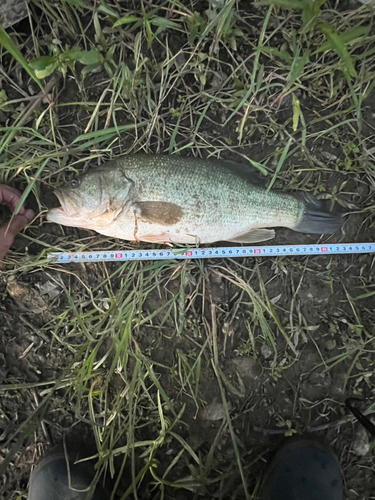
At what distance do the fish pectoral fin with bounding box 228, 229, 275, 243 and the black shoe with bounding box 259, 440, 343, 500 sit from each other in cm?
170

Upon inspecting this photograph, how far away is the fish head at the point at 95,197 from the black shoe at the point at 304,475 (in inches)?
94.7

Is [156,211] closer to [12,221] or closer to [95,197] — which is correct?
[95,197]

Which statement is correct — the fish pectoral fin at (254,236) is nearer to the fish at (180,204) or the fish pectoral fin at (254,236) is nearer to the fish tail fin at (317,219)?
the fish at (180,204)

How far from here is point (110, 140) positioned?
2910mm

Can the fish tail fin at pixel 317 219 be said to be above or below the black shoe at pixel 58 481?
above

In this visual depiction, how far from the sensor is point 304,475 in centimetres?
280

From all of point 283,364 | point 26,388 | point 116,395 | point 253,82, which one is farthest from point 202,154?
point 26,388

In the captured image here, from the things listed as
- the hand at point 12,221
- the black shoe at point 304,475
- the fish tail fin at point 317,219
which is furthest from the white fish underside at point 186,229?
the black shoe at point 304,475

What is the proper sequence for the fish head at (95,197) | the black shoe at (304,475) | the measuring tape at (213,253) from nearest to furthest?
the fish head at (95,197) → the black shoe at (304,475) → the measuring tape at (213,253)

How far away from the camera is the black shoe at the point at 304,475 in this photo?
9.04ft

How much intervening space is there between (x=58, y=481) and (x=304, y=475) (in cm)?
202

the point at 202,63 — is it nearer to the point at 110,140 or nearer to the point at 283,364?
the point at 110,140

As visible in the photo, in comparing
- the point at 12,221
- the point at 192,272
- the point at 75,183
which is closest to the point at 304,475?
the point at 192,272

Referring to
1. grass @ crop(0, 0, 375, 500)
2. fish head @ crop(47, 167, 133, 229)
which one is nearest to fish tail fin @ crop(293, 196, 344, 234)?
grass @ crop(0, 0, 375, 500)
